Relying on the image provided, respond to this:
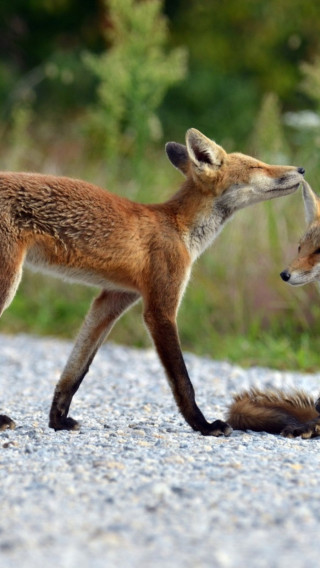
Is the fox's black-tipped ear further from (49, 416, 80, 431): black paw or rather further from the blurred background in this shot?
the blurred background

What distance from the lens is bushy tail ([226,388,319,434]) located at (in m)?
6.06

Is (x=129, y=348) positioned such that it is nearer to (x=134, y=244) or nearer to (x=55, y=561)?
(x=134, y=244)

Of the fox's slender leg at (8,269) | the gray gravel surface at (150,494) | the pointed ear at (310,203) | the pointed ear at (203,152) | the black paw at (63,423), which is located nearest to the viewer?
the gray gravel surface at (150,494)

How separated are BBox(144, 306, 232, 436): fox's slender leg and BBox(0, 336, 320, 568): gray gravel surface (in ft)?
0.34

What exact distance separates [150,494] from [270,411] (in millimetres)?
1945

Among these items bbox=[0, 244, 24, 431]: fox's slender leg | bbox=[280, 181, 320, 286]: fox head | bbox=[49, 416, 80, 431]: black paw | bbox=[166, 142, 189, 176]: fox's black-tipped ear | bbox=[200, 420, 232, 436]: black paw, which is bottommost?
bbox=[49, 416, 80, 431]: black paw

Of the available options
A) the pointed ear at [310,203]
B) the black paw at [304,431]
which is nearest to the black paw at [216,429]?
the black paw at [304,431]

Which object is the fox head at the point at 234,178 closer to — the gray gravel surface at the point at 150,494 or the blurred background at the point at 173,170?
the gray gravel surface at the point at 150,494

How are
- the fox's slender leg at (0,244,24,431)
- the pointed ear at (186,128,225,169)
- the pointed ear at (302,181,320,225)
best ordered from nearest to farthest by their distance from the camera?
the fox's slender leg at (0,244,24,431)
the pointed ear at (186,128,225,169)
the pointed ear at (302,181,320,225)

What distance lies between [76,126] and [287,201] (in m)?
8.43

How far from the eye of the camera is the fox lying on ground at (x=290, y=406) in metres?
6.04

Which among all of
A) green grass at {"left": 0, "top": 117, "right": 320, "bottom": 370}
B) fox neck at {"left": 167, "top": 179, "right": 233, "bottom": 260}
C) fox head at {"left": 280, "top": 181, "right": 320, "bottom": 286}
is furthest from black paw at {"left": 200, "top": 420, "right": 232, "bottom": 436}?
green grass at {"left": 0, "top": 117, "right": 320, "bottom": 370}

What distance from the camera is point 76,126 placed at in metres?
18.8

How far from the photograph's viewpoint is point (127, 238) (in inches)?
239
